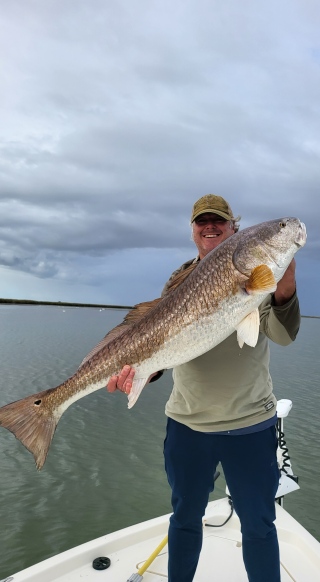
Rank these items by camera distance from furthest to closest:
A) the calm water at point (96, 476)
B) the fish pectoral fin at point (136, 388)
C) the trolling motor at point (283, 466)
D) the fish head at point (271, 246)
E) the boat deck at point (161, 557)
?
the calm water at point (96, 476)
the trolling motor at point (283, 466)
the boat deck at point (161, 557)
the fish pectoral fin at point (136, 388)
the fish head at point (271, 246)

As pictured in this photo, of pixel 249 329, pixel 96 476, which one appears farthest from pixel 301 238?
pixel 96 476

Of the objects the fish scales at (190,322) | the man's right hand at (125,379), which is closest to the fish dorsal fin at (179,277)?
the fish scales at (190,322)

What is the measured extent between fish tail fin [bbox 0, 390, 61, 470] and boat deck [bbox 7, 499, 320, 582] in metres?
1.34

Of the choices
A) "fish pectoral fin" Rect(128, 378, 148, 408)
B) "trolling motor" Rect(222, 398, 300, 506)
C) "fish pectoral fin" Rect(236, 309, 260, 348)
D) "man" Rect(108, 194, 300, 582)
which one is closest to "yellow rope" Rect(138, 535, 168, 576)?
"man" Rect(108, 194, 300, 582)

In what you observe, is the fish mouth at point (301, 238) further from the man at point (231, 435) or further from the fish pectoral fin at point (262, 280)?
the fish pectoral fin at point (262, 280)

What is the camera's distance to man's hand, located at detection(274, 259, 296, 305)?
3.11 metres

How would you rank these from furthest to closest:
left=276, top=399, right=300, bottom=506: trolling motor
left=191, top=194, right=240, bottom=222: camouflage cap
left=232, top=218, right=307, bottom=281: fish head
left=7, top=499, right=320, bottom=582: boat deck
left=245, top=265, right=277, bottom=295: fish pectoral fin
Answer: left=276, top=399, right=300, bottom=506: trolling motor < left=7, top=499, right=320, bottom=582: boat deck < left=191, top=194, right=240, bottom=222: camouflage cap < left=232, top=218, right=307, bottom=281: fish head < left=245, top=265, right=277, bottom=295: fish pectoral fin

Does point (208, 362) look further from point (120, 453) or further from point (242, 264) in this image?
point (120, 453)

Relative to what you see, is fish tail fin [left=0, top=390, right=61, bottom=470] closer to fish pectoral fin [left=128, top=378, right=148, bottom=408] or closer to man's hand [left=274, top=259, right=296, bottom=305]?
fish pectoral fin [left=128, top=378, right=148, bottom=408]

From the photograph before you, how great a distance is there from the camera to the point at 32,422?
3490 mm

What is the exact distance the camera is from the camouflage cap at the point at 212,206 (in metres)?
3.55

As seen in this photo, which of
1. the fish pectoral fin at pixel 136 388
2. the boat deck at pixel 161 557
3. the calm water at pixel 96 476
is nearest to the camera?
the fish pectoral fin at pixel 136 388

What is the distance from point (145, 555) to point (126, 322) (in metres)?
2.49

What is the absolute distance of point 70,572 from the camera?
4.07 m
